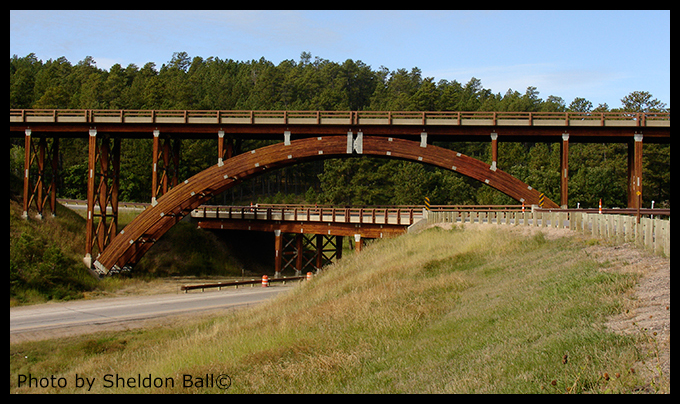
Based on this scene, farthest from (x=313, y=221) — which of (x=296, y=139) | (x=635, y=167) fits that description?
(x=635, y=167)

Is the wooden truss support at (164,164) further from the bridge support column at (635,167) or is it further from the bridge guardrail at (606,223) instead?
the bridge support column at (635,167)

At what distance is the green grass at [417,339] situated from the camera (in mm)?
10203

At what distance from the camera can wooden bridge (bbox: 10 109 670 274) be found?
4122cm

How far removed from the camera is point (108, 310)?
30.3 meters

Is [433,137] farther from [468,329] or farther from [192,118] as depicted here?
[468,329]

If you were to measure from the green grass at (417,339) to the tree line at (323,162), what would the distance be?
165 ft

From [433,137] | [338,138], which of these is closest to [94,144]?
[338,138]

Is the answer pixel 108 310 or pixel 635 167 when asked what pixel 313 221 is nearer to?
pixel 108 310

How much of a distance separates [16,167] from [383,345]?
76842 mm

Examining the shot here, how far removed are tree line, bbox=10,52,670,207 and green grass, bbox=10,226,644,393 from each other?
50.2 m

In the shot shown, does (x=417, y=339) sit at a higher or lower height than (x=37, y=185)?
lower

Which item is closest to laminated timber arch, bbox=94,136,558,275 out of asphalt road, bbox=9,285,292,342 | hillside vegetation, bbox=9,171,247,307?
hillside vegetation, bbox=9,171,247,307

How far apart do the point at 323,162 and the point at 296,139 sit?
193 ft

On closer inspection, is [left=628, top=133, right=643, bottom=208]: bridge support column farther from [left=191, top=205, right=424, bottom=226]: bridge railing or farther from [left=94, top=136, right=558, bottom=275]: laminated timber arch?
[left=191, top=205, right=424, bottom=226]: bridge railing
